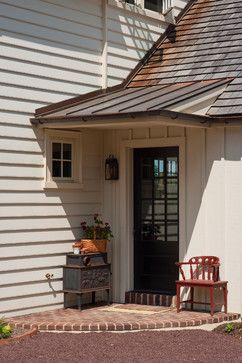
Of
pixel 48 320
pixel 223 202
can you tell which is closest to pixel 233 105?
pixel 223 202

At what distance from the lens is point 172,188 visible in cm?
1184

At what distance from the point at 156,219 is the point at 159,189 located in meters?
0.48

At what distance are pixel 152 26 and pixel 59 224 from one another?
4203 millimetres

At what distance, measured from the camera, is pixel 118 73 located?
12.5 meters

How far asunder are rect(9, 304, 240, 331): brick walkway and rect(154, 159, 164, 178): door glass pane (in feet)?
6.94

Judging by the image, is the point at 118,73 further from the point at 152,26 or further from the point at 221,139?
the point at 221,139

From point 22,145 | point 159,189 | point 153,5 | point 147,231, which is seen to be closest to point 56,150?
point 22,145

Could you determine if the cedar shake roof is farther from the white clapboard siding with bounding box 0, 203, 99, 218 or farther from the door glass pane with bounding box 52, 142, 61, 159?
the white clapboard siding with bounding box 0, 203, 99, 218

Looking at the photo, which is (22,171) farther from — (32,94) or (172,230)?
(172,230)

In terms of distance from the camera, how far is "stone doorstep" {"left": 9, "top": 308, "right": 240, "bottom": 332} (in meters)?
9.74

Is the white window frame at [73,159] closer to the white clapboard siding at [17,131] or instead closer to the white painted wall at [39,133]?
the white painted wall at [39,133]

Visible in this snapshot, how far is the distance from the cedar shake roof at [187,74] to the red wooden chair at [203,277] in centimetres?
214

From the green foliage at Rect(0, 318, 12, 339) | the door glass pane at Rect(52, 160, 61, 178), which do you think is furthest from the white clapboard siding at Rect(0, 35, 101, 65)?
the green foliage at Rect(0, 318, 12, 339)

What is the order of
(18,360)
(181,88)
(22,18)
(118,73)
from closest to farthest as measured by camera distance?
(18,360), (22,18), (181,88), (118,73)
